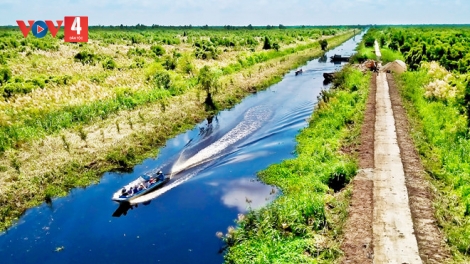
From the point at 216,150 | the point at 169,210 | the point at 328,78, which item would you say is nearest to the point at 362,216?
the point at 169,210

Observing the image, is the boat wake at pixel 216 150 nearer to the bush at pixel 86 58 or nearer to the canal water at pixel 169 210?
the canal water at pixel 169 210

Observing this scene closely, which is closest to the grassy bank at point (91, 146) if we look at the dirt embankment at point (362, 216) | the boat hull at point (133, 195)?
the boat hull at point (133, 195)

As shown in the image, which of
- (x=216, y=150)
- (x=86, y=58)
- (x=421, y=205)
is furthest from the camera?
(x=86, y=58)

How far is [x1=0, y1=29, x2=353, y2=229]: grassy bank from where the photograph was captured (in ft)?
72.8

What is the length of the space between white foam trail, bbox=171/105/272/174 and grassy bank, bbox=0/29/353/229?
3.39 meters

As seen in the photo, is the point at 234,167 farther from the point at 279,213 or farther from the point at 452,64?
the point at 452,64

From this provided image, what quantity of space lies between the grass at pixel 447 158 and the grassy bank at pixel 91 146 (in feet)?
61.1

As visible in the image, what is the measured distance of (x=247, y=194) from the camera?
72.7 ft

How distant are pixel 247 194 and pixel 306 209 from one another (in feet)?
18.0

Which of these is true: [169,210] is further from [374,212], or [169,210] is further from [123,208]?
[374,212]

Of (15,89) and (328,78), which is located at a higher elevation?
(328,78)

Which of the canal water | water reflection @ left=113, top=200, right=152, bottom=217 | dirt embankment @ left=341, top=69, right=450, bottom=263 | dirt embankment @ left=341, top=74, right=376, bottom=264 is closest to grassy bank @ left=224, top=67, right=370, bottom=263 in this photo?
dirt embankment @ left=341, top=74, right=376, bottom=264

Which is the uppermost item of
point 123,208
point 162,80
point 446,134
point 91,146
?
point 162,80

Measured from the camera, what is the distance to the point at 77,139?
28359mm
